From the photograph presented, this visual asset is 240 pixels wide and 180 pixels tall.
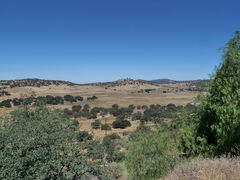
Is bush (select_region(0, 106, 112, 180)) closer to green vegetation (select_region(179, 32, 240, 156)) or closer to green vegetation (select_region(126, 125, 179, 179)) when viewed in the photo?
green vegetation (select_region(126, 125, 179, 179))

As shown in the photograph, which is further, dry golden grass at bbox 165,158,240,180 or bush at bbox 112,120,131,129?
bush at bbox 112,120,131,129

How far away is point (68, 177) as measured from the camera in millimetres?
8156

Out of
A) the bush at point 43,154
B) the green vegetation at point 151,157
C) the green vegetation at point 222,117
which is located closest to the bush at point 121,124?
the green vegetation at point 151,157

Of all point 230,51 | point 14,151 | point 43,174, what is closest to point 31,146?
point 14,151

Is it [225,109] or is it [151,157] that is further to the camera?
[151,157]

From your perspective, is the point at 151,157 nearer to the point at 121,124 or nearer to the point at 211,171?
the point at 211,171

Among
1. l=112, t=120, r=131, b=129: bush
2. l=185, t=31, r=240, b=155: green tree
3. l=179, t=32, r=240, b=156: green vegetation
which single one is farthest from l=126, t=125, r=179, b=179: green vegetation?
l=112, t=120, r=131, b=129: bush

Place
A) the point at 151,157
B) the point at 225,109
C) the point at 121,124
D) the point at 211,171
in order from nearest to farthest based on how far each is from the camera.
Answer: the point at 211,171
the point at 225,109
the point at 151,157
the point at 121,124

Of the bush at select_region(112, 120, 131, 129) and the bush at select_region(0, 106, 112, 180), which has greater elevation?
the bush at select_region(0, 106, 112, 180)

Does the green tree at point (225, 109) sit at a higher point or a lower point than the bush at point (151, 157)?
higher

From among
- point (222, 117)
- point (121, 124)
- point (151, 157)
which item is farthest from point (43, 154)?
point (121, 124)

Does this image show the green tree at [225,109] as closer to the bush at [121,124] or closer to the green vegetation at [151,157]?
the green vegetation at [151,157]

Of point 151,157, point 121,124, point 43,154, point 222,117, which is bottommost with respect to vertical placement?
point 121,124

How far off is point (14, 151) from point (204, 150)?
10828 millimetres
